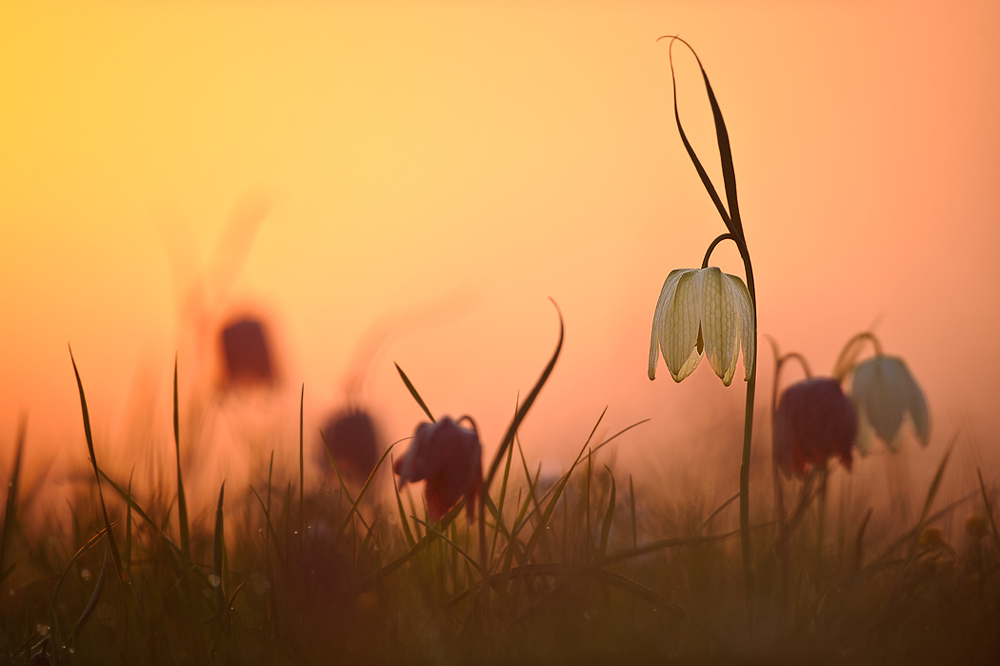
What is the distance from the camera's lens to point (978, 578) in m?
1.03

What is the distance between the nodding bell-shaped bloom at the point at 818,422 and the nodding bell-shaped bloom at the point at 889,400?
0.67 feet

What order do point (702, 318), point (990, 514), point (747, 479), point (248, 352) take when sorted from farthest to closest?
point (248, 352)
point (990, 514)
point (702, 318)
point (747, 479)

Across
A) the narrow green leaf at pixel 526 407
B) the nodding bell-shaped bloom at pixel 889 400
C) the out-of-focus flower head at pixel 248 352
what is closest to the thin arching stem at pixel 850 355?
the nodding bell-shaped bloom at pixel 889 400

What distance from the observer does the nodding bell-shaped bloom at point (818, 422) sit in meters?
1.24

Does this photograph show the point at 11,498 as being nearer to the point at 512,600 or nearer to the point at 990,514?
the point at 512,600

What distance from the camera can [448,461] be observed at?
107 centimetres

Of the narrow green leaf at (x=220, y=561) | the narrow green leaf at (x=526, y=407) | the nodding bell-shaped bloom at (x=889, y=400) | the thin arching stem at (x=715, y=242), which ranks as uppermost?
the thin arching stem at (x=715, y=242)

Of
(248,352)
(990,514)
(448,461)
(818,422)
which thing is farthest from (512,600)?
(248,352)

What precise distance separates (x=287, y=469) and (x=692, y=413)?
41.6 inches

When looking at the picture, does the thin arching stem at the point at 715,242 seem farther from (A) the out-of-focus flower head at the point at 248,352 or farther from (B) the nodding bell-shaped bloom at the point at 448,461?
(A) the out-of-focus flower head at the point at 248,352

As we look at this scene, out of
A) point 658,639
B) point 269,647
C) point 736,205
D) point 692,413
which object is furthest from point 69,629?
point 692,413

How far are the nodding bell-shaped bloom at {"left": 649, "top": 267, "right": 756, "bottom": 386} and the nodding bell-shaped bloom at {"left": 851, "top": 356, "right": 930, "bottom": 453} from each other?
538 mm

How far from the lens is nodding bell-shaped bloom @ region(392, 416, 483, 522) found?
1.07m

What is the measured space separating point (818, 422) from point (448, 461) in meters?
0.62
